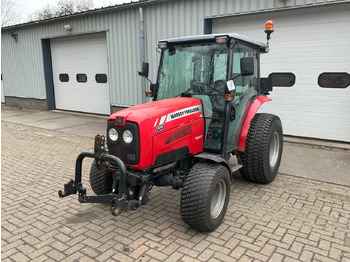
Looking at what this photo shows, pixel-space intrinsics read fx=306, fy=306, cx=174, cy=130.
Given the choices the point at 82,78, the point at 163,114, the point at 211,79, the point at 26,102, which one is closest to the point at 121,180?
the point at 163,114

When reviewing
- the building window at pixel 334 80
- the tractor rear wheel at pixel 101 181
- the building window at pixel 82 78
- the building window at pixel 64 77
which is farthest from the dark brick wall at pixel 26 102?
the building window at pixel 334 80

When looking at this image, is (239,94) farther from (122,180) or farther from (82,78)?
(82,78)

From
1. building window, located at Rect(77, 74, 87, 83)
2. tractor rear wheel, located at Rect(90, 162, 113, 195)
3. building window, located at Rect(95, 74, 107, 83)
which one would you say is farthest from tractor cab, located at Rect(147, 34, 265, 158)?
building window, located at Rect(77, 74, 87, 83)

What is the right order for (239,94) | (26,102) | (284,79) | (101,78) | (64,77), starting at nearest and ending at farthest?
(239,94) → (284,79) → (101,78) → (64,77) → (26,102)

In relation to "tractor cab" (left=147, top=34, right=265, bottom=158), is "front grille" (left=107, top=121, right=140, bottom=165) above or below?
below

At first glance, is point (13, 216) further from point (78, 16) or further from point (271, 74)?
point (78, 16)

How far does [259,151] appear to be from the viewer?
428cm

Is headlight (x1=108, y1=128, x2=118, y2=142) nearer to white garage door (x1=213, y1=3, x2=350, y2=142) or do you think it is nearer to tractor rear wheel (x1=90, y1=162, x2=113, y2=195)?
tractor rear wheel (x1=90, y1=162, x2=113, y2=195)

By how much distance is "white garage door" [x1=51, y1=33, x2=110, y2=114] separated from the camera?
10.7m

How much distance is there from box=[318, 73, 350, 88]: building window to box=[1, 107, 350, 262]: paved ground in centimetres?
291

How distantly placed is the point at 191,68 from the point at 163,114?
A: 1.05 m

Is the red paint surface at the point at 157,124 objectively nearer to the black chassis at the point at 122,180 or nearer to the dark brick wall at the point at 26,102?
the black chassis at the point at 122,180

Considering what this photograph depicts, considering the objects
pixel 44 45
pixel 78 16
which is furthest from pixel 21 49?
pixel 78 16

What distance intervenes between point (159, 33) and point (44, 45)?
593 cm
